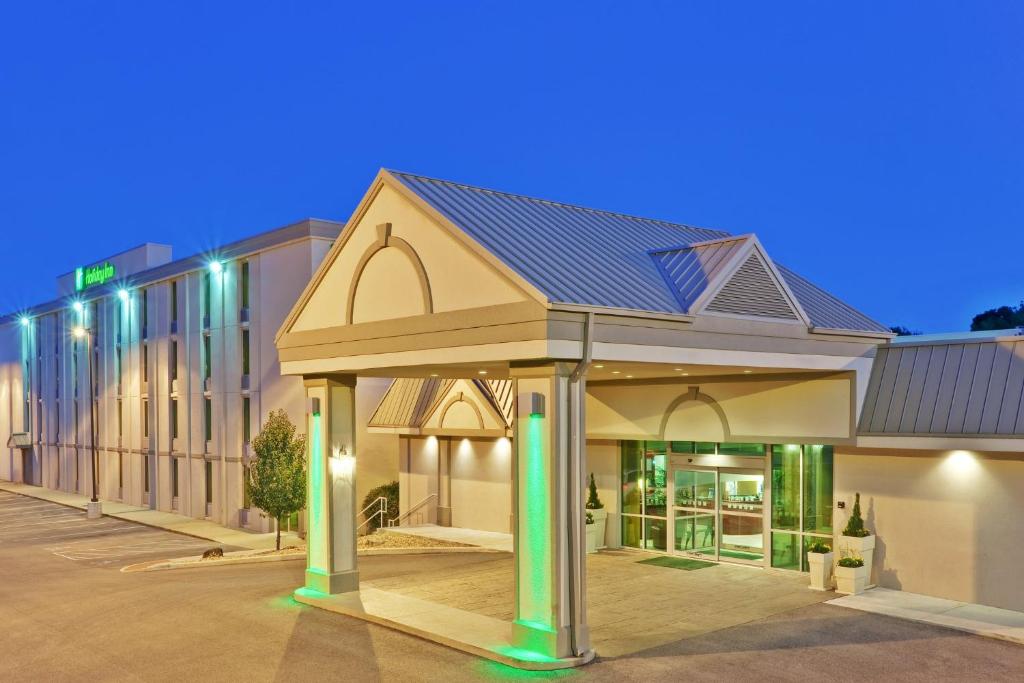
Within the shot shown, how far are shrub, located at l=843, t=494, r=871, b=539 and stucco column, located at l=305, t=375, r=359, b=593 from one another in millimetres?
10166

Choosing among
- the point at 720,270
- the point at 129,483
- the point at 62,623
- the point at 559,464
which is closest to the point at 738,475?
the point at 720,270

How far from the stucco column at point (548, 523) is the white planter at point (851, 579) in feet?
22.9

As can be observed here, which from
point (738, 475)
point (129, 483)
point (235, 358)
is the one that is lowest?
point (129, 483)

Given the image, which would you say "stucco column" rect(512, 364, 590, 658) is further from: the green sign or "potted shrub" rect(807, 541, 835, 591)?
the green sign

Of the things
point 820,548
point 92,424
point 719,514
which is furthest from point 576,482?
point 92,424

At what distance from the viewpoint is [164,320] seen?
135ft

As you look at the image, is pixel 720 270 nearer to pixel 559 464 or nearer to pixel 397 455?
pixel 559 464

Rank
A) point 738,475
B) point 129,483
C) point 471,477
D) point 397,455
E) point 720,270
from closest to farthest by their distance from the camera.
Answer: point 720,270, point 738,475, point 471,477, point 397,455, point 129,483

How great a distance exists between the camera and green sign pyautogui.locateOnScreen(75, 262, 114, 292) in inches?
1994

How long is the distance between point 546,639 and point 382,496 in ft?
62.7

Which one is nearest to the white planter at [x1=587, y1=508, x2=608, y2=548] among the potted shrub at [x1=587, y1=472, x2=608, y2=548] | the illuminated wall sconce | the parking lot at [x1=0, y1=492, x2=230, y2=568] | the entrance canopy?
the potted shrub at [x1=587, y1=472, x2=608, y2=548]

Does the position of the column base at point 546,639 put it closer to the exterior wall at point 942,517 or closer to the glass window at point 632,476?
the exterior wall at point 942,517

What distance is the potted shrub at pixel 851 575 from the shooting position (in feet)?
60.2

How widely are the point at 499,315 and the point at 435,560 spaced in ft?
36.6
